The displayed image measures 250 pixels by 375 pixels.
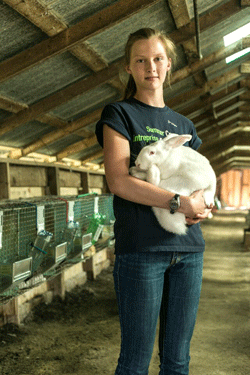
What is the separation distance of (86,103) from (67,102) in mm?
448

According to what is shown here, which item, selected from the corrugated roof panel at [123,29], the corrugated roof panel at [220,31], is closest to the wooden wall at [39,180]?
the corrugated roof panel at [123,29]

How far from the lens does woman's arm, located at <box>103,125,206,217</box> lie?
4.01 ft

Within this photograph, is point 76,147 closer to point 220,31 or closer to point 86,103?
point 86,103

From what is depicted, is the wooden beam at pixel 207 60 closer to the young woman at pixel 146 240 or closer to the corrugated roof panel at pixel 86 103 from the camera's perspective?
the corrugated roof panel at pixel 86 103

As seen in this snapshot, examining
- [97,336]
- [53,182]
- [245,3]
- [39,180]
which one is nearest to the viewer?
[97,336]

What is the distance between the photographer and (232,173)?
2042 cm

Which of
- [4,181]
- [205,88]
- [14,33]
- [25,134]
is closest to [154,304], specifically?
[14,33]

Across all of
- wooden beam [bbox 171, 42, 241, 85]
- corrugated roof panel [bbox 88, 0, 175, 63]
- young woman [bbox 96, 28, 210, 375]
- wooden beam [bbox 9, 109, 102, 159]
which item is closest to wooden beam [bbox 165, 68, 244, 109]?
wooden beam [bbox 171, 42, 241, 85]

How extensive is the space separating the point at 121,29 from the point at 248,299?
114 inches

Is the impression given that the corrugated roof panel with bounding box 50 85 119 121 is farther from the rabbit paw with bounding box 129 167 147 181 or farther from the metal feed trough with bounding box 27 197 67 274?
the rabbit paw with bounding box 129 167 147 181

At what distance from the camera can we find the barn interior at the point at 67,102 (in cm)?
245

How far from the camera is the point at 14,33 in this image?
237 centimetres

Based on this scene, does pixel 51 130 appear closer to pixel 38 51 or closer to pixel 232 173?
pixel 38 51

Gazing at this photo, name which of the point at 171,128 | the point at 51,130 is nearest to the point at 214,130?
the point at 51,130
